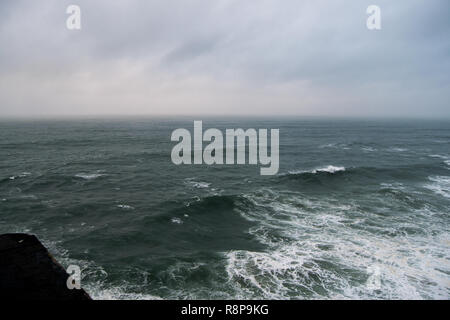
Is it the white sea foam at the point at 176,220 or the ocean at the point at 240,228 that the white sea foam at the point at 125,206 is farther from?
the white sea foam at the point at 176,220

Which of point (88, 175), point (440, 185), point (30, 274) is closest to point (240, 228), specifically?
point (30, 274)

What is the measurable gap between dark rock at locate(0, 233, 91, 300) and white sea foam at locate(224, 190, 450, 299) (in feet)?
34.4

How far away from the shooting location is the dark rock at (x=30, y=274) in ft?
41.2

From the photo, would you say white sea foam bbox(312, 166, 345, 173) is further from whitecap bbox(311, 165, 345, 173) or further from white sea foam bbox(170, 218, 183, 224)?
white sea foam bbox(170, 218, 183, 224)

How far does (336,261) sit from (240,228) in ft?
32.0

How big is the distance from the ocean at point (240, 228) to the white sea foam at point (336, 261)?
0.10m

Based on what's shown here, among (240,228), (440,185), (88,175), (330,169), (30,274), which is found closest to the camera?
(30,274)

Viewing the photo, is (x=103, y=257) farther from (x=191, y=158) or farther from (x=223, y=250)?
(x=191, y=158)

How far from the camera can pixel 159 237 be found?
81.9 ft

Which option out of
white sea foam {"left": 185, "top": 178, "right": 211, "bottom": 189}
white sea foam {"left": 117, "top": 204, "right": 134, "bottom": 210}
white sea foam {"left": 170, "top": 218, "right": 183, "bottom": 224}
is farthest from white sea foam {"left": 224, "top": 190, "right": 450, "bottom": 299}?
white sea foam {"left": 117, "top": 204, "right": 134, "bottom": 210}

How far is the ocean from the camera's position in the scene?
18.0m

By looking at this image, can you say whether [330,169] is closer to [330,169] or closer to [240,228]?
[330,169]

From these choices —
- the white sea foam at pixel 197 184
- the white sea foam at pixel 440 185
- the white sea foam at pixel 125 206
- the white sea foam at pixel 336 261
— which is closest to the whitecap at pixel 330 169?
the white sea foam at pixel 440 185

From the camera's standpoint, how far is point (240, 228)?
26812 millimetres
